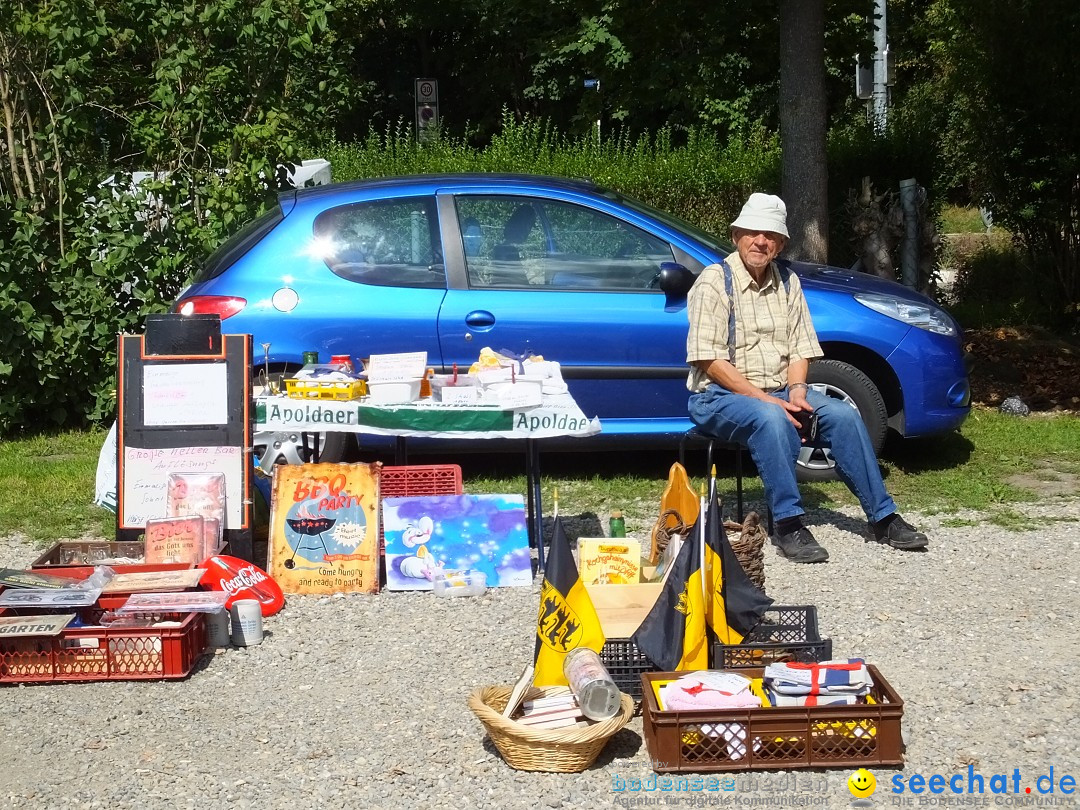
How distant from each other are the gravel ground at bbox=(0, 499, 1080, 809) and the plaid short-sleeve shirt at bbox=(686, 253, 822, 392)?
96 centimetres

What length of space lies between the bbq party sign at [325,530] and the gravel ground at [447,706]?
0.12m

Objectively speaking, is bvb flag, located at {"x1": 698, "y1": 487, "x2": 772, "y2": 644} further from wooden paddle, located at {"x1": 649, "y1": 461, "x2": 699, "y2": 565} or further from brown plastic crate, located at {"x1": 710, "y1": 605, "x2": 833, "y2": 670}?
wooden paddle, located at {"x1": 649, "y1": 461, "x2": 699, "y2": 565}

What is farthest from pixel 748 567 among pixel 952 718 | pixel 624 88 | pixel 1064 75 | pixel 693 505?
pixel 624 88

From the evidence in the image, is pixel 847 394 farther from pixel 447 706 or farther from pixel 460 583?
pixel 447 706

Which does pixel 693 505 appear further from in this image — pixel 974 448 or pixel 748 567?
pixel 974 448

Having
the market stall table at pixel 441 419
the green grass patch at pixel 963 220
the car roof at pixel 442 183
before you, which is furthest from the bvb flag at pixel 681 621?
the green grass patch at pixel 963 220

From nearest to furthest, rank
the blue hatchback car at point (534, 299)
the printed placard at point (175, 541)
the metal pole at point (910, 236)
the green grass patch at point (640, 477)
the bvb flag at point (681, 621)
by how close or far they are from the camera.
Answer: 1. the bvb flag at point (681, 621)
2. the printed placard at point (175, 541)
3. the green grass patch at point (640, 477)
4. the blue hatchback car at point (534, 299)
5. the metal pole at point (910, 236)

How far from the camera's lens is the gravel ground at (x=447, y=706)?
157 inches

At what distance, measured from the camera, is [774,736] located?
4.01m

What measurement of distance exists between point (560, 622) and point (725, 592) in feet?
2.14

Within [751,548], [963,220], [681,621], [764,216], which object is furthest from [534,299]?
[963,220]

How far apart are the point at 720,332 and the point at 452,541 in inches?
63.3

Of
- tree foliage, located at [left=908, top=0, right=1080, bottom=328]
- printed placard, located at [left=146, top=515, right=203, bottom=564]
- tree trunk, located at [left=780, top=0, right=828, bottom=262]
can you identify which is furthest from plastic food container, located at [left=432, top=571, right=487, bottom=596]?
tree foliage, located at [left=908, top=0, right=1080, bottom=328]

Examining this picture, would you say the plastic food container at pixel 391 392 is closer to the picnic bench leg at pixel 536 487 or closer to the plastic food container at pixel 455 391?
the plastic food container at pixel 455 391
